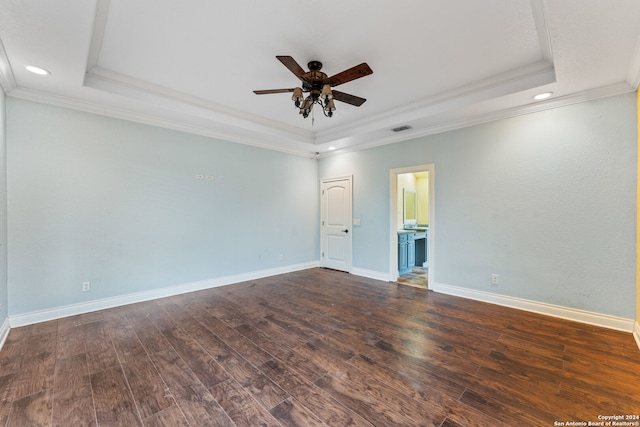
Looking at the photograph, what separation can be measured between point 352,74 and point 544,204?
2973 millimetres

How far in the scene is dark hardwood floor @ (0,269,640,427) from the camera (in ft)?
5.51

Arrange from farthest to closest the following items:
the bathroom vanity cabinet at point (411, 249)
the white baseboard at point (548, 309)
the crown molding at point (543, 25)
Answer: the bathroom vanity cabinet at point (411, 249) → the white baseboard at point (548, 309) → the crown molding at point (543, 25)

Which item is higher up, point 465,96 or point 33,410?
point 465,96

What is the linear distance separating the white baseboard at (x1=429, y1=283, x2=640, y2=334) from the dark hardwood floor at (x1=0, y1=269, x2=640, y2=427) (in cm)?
13

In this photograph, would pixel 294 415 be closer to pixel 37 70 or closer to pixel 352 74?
pixel 352 74

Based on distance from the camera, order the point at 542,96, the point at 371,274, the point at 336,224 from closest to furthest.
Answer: the point at 542,96 → the point at 371,274 → the point at 336,224

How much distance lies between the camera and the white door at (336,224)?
5652 millimetres

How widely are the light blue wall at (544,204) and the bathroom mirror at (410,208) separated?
193 centimetres

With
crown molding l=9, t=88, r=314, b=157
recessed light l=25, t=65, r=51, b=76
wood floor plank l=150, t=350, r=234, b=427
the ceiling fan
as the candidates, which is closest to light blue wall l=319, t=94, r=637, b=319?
the ceiling fan

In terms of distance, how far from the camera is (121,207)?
12.0ft

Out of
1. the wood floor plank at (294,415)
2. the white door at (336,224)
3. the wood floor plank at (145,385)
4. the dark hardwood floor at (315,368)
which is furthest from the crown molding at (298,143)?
the wood floor plank at (294,415)

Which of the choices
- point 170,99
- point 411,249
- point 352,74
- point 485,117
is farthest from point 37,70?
point 411,249

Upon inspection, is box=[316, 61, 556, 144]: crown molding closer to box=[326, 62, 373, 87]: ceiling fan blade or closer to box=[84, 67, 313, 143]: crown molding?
box=[84, 67, 313, 143]: crown molding

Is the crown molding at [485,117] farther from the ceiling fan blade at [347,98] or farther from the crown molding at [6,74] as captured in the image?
the crown molding at [6,74]
